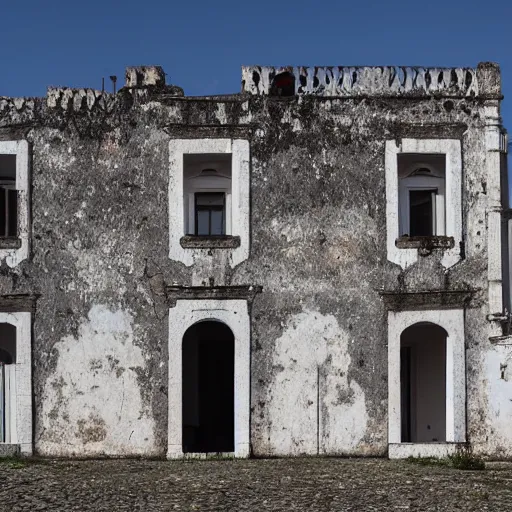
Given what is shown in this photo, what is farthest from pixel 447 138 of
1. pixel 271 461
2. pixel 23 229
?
pixel 23 229

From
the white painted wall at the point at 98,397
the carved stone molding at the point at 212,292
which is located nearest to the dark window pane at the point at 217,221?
the carved stone molding at the point at 212,292

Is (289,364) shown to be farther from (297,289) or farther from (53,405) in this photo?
(53,405)

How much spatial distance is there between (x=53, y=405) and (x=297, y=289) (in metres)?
4.95

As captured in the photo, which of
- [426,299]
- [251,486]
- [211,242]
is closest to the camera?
[251,486]

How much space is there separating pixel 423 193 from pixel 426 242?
5.07ft

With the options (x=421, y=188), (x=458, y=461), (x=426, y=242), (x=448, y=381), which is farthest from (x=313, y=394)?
(x=421, y=188)

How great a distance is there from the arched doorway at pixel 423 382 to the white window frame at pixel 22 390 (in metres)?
7.64

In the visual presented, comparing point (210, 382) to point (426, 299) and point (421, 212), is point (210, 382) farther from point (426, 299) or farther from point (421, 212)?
point (421, 212)

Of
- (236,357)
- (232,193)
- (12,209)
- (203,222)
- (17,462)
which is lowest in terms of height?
(17,462)

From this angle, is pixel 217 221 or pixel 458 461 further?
pixel 217 221

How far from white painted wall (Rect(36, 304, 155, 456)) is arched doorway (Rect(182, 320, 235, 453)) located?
10.2ft

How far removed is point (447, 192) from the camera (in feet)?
61.5

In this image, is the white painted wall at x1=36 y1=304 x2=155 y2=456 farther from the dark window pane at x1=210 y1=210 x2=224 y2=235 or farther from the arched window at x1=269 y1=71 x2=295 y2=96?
the arched window at x1=269 y1=71 x2=295 y2=96

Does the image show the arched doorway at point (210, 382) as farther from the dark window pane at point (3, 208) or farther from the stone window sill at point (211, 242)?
the dark window pane at point (3, 208)
